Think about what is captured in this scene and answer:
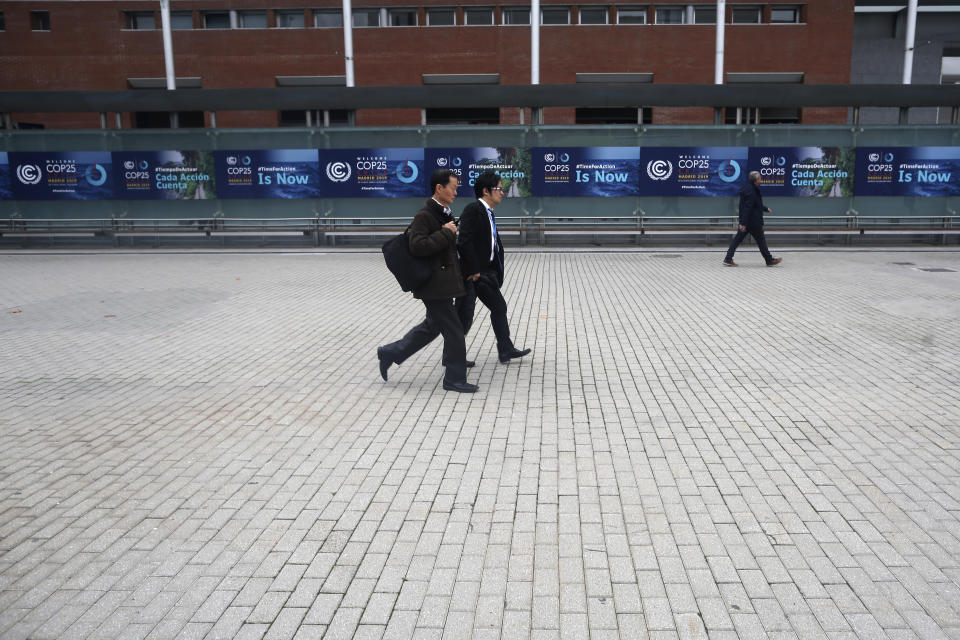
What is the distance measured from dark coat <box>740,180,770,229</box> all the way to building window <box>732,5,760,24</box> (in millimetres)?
20637

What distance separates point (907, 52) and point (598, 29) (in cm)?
1097

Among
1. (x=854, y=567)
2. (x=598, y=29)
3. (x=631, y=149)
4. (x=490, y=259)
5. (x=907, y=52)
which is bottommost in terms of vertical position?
(x=854, y=567)

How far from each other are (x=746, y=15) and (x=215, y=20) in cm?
2190

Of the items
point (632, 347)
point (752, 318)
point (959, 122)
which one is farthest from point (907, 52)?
point (632, 347)

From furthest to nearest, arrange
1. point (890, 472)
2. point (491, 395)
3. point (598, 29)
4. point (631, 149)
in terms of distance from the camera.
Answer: point (598, 29)
point (631, 149)
point (491, 395)
point (890, 472)

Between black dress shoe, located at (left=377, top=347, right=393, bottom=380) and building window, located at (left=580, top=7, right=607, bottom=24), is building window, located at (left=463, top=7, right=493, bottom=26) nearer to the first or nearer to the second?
building window, located at (left=580, top=7, right=607, bottom=24)

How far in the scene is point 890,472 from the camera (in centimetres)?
449

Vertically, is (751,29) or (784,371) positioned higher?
(751,29)

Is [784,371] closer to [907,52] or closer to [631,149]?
[631,149]

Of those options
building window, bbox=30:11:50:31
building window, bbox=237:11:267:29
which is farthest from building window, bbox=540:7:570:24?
building window, bbox=30:11:50:31

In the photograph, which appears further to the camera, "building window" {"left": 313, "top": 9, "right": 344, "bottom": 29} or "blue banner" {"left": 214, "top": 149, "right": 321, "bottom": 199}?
"building window" {"left": 313, "top": 9, "right": 344, "bottom": 29}

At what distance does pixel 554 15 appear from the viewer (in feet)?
102

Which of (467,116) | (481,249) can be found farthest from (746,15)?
(481,249)

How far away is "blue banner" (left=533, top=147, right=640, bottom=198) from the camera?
18016mm
